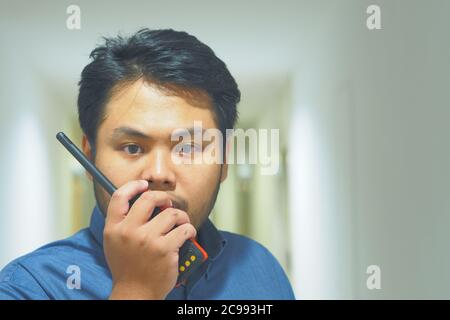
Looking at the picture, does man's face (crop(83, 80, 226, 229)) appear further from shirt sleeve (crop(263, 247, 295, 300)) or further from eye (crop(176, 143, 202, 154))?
shirt sleeve (crop(263, 247, 295, 300))

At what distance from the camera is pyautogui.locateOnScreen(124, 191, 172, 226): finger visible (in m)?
0.69

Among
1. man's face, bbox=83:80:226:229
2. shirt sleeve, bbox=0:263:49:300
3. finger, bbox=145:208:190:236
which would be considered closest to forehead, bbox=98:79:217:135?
man's face, bbox=83:80:226:229

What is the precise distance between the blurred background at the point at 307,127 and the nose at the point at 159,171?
10cm

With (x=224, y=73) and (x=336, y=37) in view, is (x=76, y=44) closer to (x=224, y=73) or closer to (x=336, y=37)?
(x=224, y=73)

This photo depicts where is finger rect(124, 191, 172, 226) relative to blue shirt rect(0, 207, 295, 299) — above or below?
above

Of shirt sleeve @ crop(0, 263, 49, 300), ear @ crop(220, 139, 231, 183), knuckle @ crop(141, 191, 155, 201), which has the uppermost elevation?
ear @ crop(220, 139, 231, 183)

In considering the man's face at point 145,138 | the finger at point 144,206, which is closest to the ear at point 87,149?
the man's face at point 145,138

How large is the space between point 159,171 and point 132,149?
5 cm

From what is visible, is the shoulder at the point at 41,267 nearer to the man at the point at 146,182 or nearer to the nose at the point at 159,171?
the man at the point at 146,182

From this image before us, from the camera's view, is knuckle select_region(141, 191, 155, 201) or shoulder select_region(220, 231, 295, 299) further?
shoulder select_region(220, 231, 295, 299)

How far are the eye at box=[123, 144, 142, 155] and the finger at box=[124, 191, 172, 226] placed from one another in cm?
7

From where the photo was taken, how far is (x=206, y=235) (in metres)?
0.81

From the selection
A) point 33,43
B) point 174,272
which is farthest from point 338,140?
point 33,43
